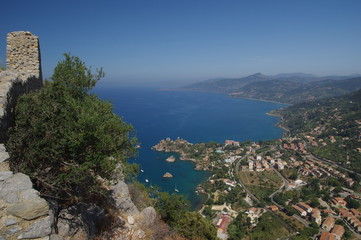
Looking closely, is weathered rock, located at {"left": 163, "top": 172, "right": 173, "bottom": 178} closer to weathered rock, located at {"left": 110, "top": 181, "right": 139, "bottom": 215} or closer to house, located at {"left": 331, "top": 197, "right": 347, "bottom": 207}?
house, located at {"left": 331, "top": 197, "right": 347, "bottom": 207}

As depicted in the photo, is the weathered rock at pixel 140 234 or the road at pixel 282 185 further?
the road at pixel 282 185

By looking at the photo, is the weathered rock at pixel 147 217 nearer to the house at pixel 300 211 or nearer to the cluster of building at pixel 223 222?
the cluster of building at pixel 223 222

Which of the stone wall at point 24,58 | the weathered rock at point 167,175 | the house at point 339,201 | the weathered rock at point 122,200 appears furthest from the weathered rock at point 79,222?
the house at point 339,201

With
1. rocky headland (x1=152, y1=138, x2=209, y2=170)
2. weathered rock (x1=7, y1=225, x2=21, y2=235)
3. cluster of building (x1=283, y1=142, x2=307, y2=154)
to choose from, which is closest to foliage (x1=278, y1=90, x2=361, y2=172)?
cluster of building (x1=283, y1=142, x2=307, y2=154)

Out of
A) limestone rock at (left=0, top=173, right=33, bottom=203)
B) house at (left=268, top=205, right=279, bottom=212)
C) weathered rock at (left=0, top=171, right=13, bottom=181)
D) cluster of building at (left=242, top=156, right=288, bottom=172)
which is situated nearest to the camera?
limestone rock at (left=0, top=173, right=33, bottom=203)

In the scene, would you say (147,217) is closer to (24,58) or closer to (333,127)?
(24,58)

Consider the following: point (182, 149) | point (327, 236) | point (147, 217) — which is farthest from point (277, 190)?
point (147, 217)
